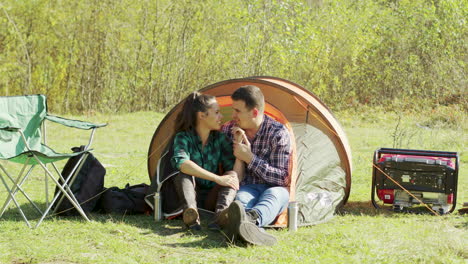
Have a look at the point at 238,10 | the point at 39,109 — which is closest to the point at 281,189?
the point at 39,109

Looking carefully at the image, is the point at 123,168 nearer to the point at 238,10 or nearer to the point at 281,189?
the point at 281,189

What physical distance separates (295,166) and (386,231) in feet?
2.63

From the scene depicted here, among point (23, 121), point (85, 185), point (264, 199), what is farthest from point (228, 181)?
point (23, 121)

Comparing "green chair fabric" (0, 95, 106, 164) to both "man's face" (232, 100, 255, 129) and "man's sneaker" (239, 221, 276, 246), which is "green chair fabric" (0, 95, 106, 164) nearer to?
"man's face" (232, 100, 255, 129)

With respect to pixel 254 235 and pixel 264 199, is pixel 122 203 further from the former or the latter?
pixel 254 235

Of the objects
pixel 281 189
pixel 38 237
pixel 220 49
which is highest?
pixel 220 49

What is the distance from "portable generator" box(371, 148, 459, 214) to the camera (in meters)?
4.66

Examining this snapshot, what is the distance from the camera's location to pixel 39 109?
498 centimetres

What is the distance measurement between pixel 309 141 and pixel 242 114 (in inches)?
29.4

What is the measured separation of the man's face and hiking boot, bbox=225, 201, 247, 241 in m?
0.91

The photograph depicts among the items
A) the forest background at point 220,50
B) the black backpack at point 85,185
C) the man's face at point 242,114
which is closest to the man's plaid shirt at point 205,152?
the man's face at point 242,114

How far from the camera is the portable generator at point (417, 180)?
466 centimetres

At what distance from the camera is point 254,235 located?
3.69 m

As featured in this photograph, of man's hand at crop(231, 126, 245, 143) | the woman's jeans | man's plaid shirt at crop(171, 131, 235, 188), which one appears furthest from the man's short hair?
the woman's jeans
